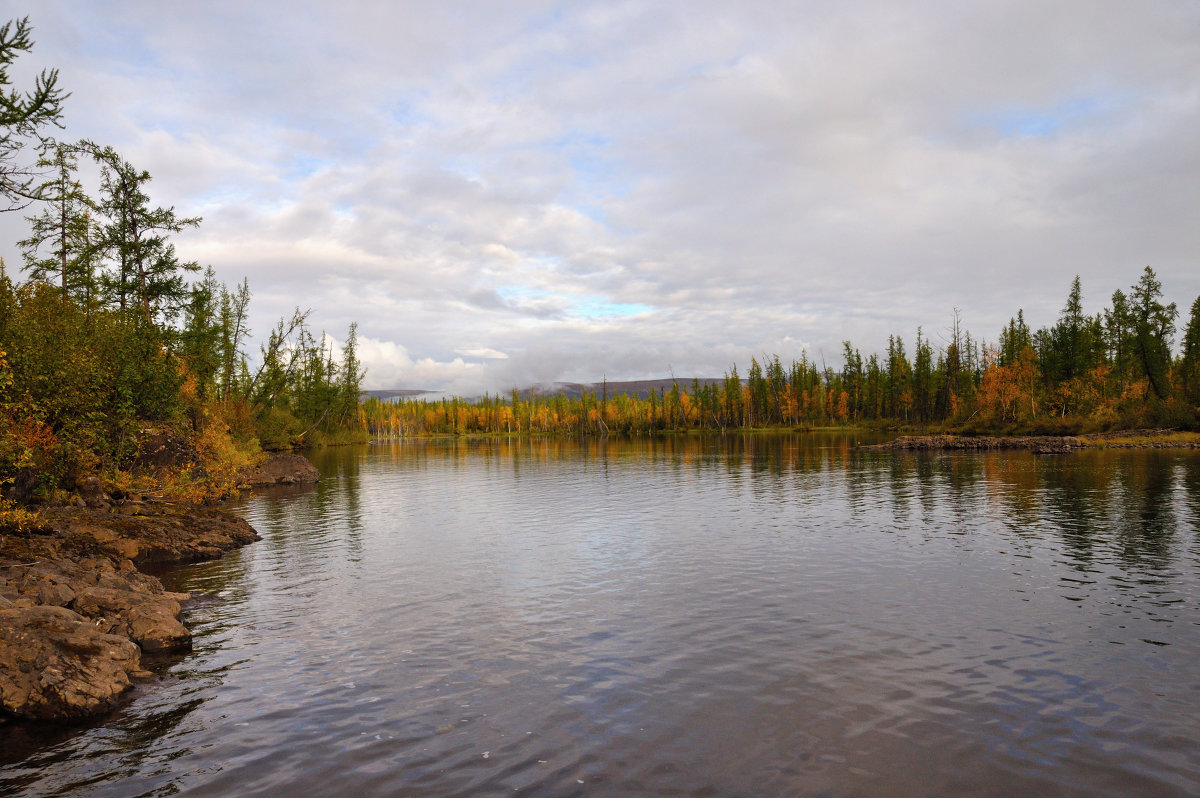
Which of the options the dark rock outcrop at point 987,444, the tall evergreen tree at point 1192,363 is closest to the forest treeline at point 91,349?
the dark rock outcrop at point 987,444

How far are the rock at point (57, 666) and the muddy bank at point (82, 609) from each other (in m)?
0.02

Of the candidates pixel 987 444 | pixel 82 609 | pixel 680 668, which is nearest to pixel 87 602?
pixel 82 609

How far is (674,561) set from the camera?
26984 mm

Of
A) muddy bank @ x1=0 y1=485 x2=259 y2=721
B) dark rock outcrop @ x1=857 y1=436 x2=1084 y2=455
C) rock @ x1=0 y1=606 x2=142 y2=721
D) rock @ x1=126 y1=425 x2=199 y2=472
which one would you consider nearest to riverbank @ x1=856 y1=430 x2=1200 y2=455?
dark rock outcrop @ x1=857 y1=436 x2=1084 y2=455

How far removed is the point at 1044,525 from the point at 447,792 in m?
33.7

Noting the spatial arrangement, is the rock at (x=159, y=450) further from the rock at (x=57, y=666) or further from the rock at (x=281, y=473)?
the rock at (x=57, y=666)

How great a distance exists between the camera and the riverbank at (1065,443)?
8231 centimetres

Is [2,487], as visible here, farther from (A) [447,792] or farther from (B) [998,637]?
(B) [998,637]

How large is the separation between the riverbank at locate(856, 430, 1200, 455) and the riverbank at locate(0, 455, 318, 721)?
91.6 m

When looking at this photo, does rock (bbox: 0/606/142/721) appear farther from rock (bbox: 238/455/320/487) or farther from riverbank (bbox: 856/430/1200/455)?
→ riverbank (bbox: 856/430/1200/455)

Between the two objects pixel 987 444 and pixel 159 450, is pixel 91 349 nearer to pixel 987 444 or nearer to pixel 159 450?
pixel 159 450

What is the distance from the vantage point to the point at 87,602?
18094mm

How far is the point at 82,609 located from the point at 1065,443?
101 m

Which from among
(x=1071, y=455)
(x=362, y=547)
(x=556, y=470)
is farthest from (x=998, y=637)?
(x=1071, y=455)
